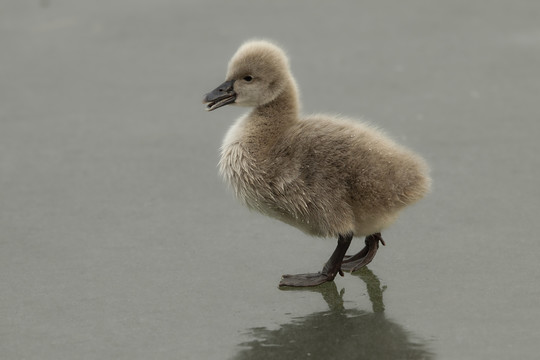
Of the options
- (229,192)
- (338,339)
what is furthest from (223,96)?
(338,339)

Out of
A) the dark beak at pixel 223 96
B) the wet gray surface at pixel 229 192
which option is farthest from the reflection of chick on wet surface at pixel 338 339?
the dark beak at pixel 223 96

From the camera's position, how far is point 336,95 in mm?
5867

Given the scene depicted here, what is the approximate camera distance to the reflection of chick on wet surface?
11.3ft

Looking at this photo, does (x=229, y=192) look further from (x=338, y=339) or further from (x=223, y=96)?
(x=338, y=339)

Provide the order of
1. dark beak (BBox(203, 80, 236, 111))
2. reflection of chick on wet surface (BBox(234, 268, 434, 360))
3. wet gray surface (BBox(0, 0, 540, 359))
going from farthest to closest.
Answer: dark beak (BBox(203, 80, 236, 111)) < wet gray surface (BBox(0, 0, 540, 359)) < reflection of chick on wet surface (BBox(234, 268, 434, 360))

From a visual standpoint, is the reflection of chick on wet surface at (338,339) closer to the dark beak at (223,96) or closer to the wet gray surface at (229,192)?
the wet gray surface at (229,192)

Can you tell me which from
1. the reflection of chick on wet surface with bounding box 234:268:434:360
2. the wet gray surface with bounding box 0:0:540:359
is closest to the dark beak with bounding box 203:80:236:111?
the wet gray surface with bounding box 0:0:540:359

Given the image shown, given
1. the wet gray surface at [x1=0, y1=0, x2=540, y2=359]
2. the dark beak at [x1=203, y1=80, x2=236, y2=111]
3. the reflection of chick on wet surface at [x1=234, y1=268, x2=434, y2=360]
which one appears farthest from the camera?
the dark beak at [x1=203, y1=80, x2=236, y2=111]

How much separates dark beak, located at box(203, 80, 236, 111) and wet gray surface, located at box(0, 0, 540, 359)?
0.63 metres

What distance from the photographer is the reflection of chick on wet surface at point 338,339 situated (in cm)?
344

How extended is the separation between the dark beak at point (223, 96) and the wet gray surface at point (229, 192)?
0.63m

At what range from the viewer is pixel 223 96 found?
14.6 feet

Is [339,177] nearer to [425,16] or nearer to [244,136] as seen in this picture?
[244,136]

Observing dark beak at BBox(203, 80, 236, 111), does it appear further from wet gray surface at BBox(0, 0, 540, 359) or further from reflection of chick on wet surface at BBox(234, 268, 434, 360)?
reflection of chick on wet surface at BBox(234, 268, 434, 360)
